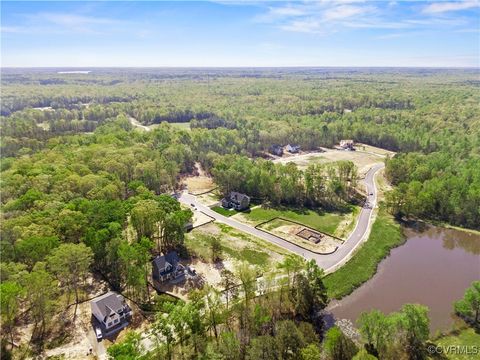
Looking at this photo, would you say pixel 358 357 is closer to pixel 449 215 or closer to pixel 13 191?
pixel 449 215

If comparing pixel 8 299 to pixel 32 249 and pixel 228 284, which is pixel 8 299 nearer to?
pixel 32 249

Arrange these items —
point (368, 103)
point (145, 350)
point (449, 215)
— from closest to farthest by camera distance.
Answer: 1. point (145, 350)
2. point (449, 215)
3. point (368, 103)

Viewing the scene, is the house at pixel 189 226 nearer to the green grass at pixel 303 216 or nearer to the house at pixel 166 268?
the green grass at pixel 303 216

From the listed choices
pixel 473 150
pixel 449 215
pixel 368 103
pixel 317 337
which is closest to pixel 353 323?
pixel 317 337

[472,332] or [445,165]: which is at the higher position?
[445,165]

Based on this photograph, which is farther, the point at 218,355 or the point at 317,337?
the point at 317,337

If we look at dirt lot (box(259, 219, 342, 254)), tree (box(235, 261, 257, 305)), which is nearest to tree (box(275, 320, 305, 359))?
tree (box(235, 261, 257, 305))

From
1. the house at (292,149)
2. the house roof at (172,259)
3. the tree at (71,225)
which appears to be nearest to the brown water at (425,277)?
the house roof at (172,259)
